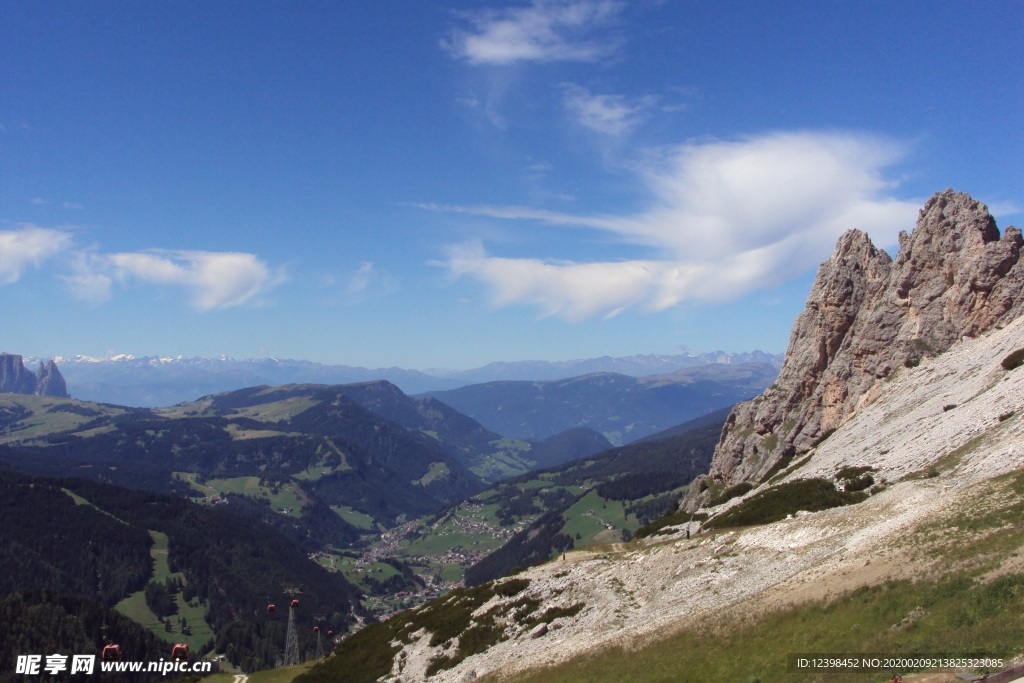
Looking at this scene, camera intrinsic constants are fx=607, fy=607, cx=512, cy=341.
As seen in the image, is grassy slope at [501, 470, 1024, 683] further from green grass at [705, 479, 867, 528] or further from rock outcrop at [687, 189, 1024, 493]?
rock outcrop at [687, 189, 1024, 493]

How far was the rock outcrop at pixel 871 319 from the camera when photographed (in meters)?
92.3

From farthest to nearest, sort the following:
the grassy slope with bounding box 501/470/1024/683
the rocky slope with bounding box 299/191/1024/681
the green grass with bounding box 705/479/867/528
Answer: the green grass with bounding box 705/479/867/528
the rocky slope with bounding box 299/191/1024/681
the grassy slope with bounding box 501/470/1024/683

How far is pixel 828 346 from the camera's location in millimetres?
115250

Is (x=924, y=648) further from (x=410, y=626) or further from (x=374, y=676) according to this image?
(x=410, y=626)

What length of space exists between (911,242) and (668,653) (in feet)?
320

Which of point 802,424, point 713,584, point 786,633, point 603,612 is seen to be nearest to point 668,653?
point 786,633

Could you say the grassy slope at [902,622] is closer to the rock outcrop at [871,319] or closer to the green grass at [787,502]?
the green grass at [787,502]

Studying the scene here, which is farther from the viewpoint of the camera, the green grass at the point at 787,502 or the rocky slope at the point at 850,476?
the green grass at the point at 787,502

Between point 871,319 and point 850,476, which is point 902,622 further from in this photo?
point 871,319

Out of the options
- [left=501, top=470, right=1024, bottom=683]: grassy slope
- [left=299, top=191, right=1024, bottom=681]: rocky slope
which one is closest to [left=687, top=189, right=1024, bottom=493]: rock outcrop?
[left=299, top=191, right=1024, bottom=681]: rocky slope

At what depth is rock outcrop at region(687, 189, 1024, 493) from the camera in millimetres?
92312


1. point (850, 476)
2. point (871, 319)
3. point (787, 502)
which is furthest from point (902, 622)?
point (871, 319)

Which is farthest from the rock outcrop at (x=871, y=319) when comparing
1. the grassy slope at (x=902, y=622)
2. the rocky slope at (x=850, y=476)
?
the grassy slope at (x=902, y=622)

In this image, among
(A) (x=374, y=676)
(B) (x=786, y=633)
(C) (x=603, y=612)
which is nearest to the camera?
(B) (x=786, y=633)
